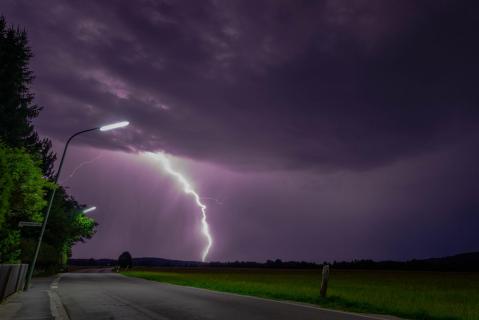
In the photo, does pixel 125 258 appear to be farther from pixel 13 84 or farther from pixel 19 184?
pixel 19 184

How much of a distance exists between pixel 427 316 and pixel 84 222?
4082 cm

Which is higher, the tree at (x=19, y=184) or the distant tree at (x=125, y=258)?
the distant tree at (x=125, y=258)

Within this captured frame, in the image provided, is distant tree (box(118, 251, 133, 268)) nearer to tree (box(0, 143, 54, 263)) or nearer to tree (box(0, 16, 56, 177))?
tree (box(0, 16, 56, 177))

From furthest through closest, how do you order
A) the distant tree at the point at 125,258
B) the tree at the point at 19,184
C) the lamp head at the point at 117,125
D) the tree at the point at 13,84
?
the distant tree at the point at 125,258
the tree at the point at 13,84
the lamp head at the point at 117,125
the tree at the point at 19,184

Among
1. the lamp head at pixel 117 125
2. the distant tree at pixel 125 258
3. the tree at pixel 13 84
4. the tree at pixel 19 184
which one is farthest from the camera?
the distant tree at pixel 125 258

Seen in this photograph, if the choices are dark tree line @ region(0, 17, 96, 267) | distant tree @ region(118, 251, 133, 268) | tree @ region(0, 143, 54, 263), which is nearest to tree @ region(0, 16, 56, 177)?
dark tree line @ region(0, 17, 96, 267)

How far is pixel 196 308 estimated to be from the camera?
12.6m

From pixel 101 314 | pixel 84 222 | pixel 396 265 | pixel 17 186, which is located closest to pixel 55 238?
pixel 84 222

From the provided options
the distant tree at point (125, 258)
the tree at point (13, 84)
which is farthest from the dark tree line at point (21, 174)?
the distant tree at point (125, 258)

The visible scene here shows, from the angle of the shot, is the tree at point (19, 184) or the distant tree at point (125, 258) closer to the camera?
the tree at point (19, 184)

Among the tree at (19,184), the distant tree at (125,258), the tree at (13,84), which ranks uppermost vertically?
the tree at (13,84)

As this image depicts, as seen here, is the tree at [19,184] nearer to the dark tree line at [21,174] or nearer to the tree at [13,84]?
the dark tree line at [21,174]

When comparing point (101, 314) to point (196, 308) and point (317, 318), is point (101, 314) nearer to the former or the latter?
point (196, 308)

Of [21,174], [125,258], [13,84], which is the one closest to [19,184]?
[21,174]
